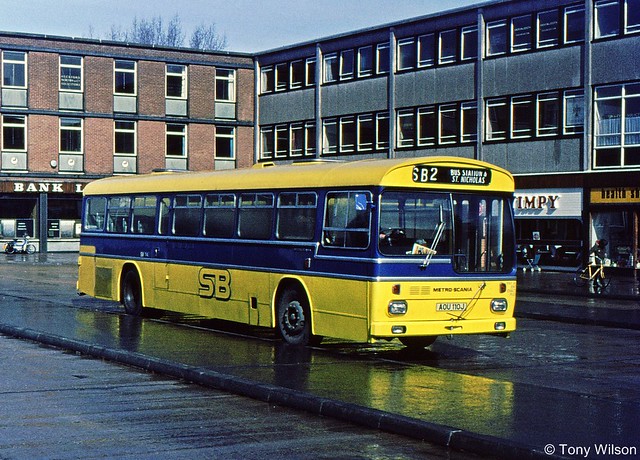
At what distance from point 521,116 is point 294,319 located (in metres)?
30.3

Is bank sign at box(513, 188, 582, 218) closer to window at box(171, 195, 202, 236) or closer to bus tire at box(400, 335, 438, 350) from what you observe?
window at box(171, 195, 202, 236)

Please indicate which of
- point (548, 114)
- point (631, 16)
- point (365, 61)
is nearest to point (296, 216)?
point (631, 16)

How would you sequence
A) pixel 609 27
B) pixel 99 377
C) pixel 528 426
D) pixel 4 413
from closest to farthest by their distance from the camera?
pixel 528 426 < pixel 4 413 < pixel 99 377 < pixel 609 27

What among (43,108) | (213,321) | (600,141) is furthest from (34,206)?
(213,321)

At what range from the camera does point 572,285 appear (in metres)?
35.1

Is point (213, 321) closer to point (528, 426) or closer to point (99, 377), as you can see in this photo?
point (99, 377)

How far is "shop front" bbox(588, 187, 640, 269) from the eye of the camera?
→ 40.0m

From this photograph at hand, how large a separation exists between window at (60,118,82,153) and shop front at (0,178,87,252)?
1849 mm

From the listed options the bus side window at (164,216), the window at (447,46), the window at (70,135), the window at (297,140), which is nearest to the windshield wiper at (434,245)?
the bus side window at (164,216)

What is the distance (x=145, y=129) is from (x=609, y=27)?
28.5m

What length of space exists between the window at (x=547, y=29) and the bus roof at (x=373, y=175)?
2731cm

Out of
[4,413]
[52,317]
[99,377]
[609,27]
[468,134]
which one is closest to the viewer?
[4,413]

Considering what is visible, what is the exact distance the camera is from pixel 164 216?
20.0 m

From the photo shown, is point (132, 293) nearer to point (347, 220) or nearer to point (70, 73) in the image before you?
point (347, 220)
